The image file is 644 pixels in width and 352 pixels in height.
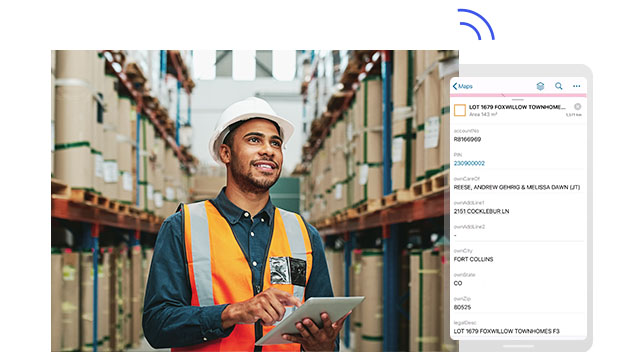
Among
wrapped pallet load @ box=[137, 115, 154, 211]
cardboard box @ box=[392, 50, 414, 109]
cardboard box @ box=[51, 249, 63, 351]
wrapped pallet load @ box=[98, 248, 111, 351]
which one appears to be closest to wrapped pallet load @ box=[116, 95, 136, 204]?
wrapped pallet load @ box=[98, 248, 111, 351]

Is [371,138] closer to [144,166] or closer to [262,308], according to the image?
[144,166]

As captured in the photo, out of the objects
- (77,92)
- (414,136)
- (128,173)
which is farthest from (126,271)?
(414,136)

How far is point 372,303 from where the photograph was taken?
16.7 feet

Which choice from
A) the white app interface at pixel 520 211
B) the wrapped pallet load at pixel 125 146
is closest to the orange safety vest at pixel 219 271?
the white app interface at pixel 520 211

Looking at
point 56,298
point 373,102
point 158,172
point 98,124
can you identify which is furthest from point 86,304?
point 158,172

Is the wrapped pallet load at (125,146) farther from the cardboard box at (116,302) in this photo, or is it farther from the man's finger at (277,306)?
the man's finger at (277,306)

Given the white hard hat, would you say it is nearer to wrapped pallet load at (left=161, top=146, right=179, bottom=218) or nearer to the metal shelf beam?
the metal shelf beam

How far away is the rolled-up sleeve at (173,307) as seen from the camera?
193cm

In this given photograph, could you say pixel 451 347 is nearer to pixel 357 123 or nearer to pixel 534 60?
pixel 534 60

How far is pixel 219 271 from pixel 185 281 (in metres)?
0.11

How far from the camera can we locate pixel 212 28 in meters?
2.07

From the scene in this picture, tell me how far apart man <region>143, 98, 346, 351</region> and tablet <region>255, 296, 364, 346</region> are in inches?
2.0

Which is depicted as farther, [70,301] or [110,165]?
[110,165]

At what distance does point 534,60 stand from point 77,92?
9.93ft
